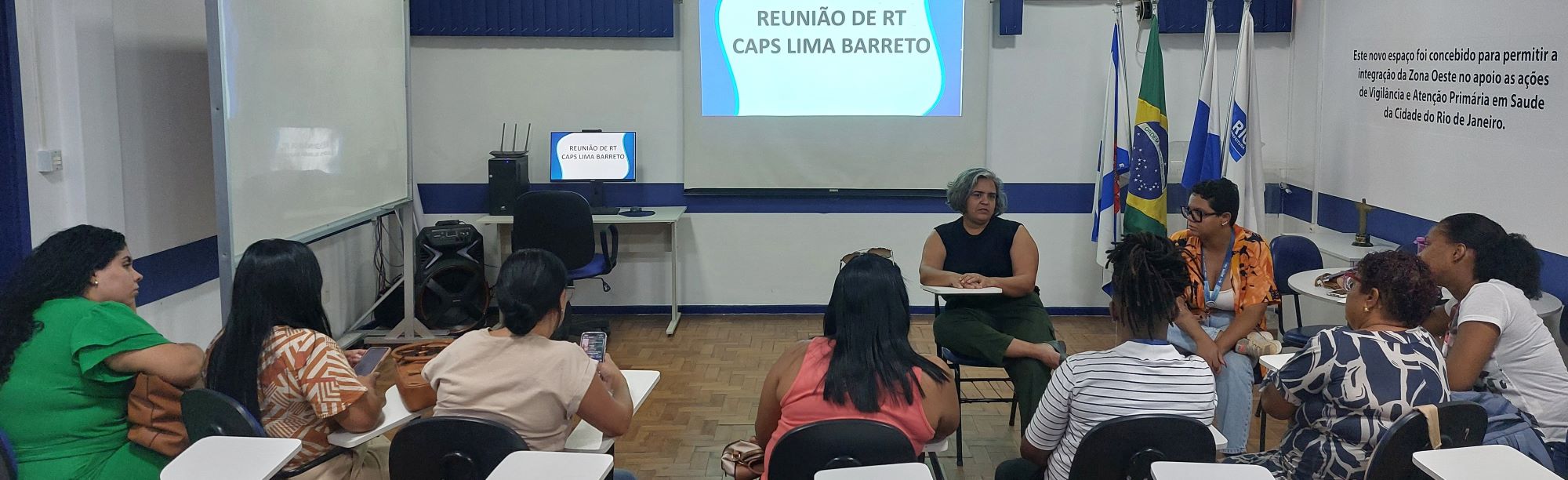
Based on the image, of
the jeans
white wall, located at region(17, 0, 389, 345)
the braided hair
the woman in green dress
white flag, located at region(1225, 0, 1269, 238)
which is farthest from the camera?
white flag, located at region(1225, 0, 1269, 238)

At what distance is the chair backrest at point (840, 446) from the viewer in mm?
2158

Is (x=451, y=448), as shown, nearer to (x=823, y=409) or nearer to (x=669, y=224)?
(x=823, y=409)

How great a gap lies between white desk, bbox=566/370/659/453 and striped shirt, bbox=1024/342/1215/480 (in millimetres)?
987

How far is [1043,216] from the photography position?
6.32 meters

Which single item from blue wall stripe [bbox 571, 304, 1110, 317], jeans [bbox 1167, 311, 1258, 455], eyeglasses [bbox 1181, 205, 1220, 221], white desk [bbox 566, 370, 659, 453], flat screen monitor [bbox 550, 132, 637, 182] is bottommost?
blue wall stripe [bbox 571, 304, 1110, 317]

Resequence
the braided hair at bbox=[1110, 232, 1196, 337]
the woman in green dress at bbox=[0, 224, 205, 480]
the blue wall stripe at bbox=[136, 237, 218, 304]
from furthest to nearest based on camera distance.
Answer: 1. the blue wall stripe at bbox=[136, 237, 218, 304]
2. the braided hair at bbox=[1110, 232, 1196, 337]
3. the woman in green dress at bbox=[0, 224, 205, 480]

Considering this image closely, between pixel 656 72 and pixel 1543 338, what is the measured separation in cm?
450

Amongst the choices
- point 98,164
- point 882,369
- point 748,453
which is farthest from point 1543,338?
point 98,164

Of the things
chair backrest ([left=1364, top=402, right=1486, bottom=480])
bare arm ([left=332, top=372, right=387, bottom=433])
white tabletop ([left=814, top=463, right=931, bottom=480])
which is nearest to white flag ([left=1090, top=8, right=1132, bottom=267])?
chair backrest ([left=1364, top=402, right=1486, bottom=480])

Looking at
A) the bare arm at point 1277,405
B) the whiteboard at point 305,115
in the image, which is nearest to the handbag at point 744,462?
the bare arm at point 1277,405

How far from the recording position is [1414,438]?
2229 millimetres

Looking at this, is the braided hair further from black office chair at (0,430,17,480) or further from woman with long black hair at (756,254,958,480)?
black office chair at (0,430,17,480)

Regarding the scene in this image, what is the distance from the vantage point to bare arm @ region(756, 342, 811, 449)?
2.49 m

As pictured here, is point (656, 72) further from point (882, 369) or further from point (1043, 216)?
point (882, 369)
